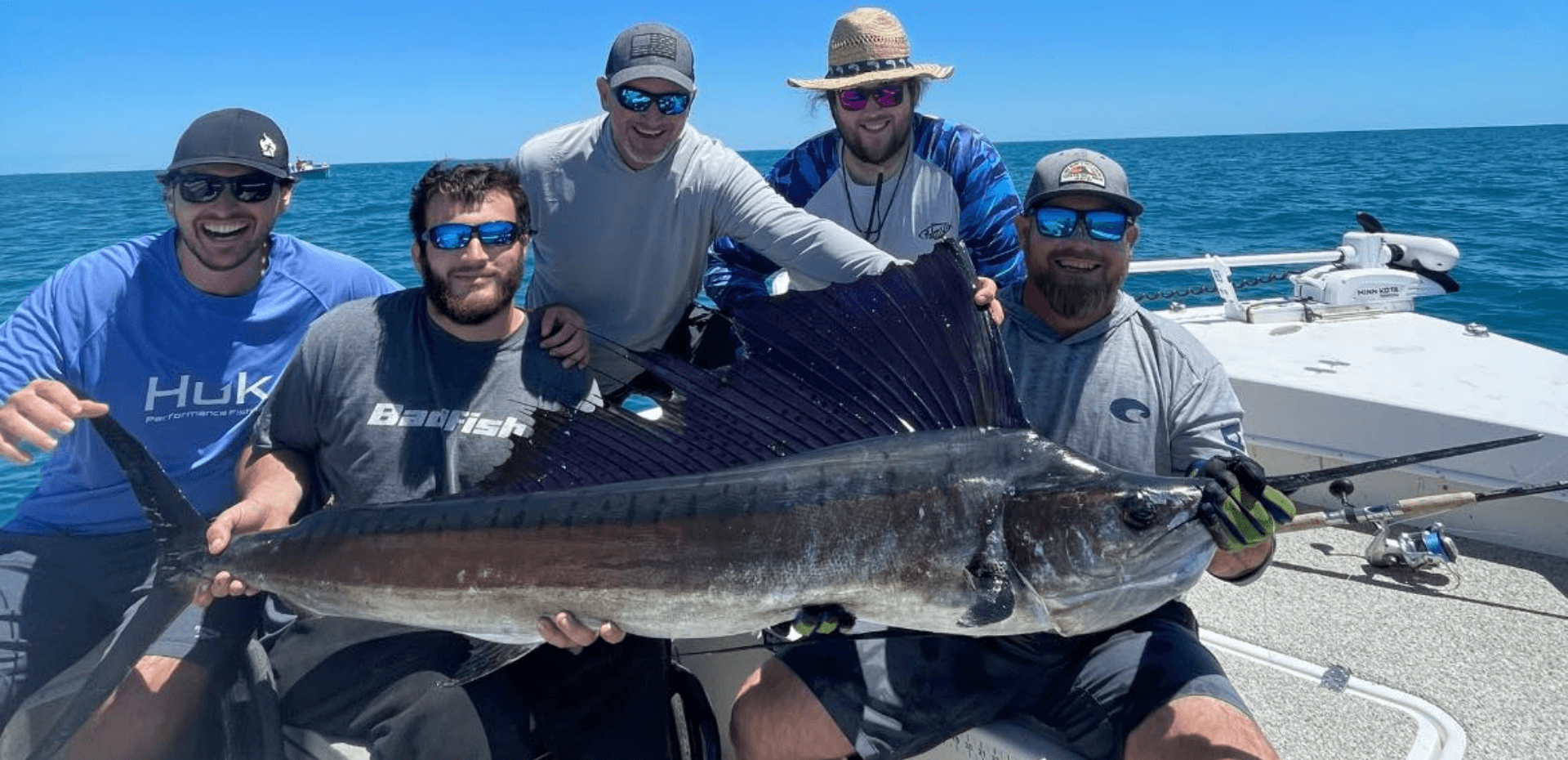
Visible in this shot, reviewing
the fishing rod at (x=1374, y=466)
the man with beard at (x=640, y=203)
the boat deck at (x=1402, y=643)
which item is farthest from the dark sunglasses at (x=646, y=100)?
the boat deck at (x=1402, y=643)

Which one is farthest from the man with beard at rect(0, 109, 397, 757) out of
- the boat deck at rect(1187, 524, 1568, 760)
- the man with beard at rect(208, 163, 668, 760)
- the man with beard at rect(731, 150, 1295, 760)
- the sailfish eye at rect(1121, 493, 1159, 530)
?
the boat deck at rect(1187, 524, 1568, 760)

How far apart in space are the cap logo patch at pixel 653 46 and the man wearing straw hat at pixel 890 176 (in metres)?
0.59

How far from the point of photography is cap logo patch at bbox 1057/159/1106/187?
83.6 inches

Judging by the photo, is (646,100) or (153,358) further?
(646,100)

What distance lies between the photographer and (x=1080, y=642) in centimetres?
196

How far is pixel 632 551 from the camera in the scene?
5.47ft

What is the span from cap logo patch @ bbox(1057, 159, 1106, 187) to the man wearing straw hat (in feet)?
2.95

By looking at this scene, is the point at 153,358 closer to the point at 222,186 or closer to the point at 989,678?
the point at 222,186

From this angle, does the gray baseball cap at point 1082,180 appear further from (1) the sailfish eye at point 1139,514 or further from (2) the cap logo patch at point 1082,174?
(1) the sailfish eye at point 1139,514

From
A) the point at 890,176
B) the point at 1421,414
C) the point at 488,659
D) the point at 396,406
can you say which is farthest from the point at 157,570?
the point at 1421,414

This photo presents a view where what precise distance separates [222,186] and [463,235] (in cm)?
70

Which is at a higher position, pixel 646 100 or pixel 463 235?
pixel 646 100

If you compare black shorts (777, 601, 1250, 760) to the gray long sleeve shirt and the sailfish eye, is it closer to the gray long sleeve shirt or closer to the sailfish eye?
the sailfish eye

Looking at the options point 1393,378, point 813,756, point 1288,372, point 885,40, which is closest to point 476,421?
point 813,756
